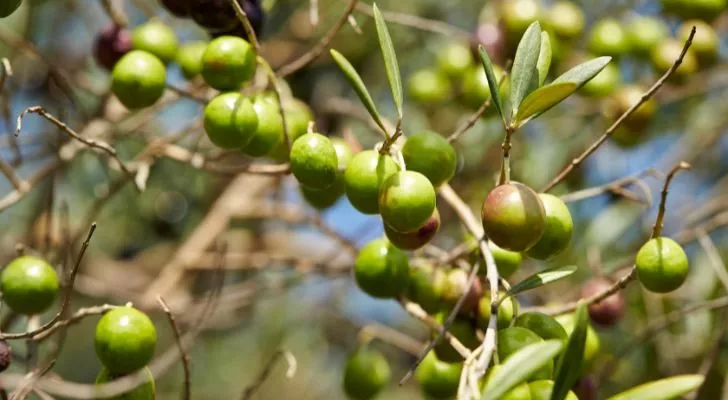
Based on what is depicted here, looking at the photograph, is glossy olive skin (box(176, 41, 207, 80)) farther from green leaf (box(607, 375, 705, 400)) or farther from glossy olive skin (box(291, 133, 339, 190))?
green leaf (box(607, 375, 705, 400))

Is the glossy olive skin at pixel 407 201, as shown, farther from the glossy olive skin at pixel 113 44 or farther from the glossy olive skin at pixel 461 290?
the glossy olive skin at pixel 113 44

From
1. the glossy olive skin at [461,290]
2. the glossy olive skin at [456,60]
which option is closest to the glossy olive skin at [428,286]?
the glossy olive skin at [461,290]

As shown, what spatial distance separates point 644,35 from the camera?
1991 millimetres

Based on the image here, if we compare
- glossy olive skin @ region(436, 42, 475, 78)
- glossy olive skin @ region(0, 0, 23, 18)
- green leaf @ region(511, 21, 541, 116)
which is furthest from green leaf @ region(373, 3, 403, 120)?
glossy olive skin @ region(436, 42, 475, 78)

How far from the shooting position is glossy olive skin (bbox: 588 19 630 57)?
1968 millimetres

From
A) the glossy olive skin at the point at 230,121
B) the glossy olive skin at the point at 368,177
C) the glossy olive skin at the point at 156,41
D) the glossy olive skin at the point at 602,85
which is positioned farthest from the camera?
the glossy olive skin at the point at 602,85

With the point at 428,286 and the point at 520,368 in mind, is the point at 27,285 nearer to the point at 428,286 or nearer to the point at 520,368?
the point at 428,286

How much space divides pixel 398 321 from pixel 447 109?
2.85 feet

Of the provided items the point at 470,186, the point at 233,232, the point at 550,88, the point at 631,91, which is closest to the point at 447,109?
the point at 470,186

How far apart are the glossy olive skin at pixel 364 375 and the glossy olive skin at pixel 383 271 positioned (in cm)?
28

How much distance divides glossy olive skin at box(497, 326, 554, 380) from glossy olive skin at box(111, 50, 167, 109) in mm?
627

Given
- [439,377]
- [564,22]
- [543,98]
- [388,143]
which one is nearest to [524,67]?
[543,98]

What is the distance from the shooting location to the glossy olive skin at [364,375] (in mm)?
1482

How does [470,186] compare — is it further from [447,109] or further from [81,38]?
[81,38]
